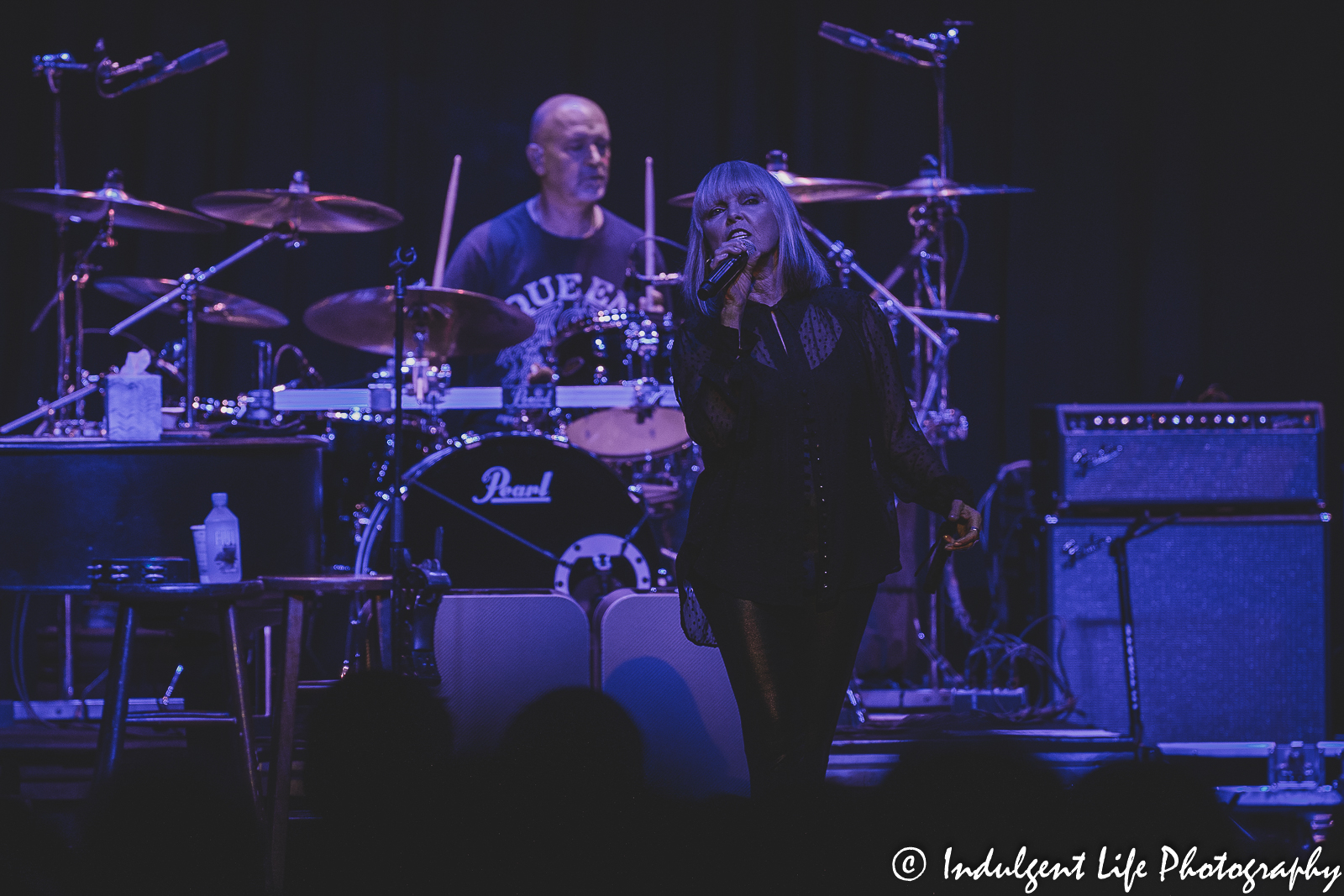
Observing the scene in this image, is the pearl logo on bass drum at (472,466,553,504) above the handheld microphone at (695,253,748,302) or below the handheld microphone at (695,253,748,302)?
below

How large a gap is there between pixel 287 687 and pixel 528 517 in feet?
5.05

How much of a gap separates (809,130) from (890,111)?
0.43 m

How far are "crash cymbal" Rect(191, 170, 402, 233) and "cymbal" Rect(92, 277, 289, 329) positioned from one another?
0.32m

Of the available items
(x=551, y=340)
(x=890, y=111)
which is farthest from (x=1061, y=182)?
(x=551, y=340)

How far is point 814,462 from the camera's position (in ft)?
7.16

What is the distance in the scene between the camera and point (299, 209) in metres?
4.65

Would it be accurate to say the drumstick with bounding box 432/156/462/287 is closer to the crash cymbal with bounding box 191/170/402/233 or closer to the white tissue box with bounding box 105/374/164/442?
the crash cymbal with bounding box 191/170/402/233

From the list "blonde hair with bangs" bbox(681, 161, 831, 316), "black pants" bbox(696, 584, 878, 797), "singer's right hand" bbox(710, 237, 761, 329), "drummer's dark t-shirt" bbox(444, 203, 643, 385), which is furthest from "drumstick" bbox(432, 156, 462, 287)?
"black pants" bbox(696, 584, 878, 797)

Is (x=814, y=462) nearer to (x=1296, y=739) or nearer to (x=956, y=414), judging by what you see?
(x=956, y=414)

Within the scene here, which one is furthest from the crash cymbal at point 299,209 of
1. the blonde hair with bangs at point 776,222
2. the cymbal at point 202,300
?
the blonde hair with bangs at point 776,222

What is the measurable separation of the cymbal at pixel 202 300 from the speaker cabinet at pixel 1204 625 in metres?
3.25

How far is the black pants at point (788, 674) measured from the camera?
2100 millimetres

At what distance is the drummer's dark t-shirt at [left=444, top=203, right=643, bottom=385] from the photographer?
18.9 feet

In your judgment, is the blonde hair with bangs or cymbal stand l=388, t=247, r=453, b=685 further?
cymbal stand l=388, t=247, r=453, b=685
